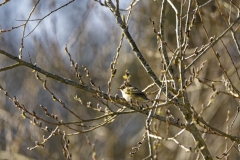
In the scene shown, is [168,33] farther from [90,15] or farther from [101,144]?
[101,144]

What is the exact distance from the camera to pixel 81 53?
7617 mm

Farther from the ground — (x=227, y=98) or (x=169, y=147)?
(x=227, y=98)

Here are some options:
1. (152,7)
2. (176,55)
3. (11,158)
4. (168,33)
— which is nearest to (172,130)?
(168,33)

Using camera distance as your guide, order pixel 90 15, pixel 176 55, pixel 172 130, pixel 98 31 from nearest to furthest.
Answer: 1. pixel 176 55
2. pixel 172 130
3. pixel 90 15
4. pixel 98 31

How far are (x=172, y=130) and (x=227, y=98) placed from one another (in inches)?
44.4

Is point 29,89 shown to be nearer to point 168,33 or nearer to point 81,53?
point 81,53

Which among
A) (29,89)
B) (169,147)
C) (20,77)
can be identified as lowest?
(169,147)

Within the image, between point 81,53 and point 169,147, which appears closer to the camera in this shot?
point 169,147

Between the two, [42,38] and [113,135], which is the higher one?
[42,38]

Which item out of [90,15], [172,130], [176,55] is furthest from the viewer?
[90,15]

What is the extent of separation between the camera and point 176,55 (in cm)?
226

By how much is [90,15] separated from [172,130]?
2666 mm

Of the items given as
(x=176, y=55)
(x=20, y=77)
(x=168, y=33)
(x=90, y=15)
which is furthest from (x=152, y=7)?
(x=176, y=55)

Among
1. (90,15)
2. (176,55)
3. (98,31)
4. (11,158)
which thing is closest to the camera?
(176,55)
